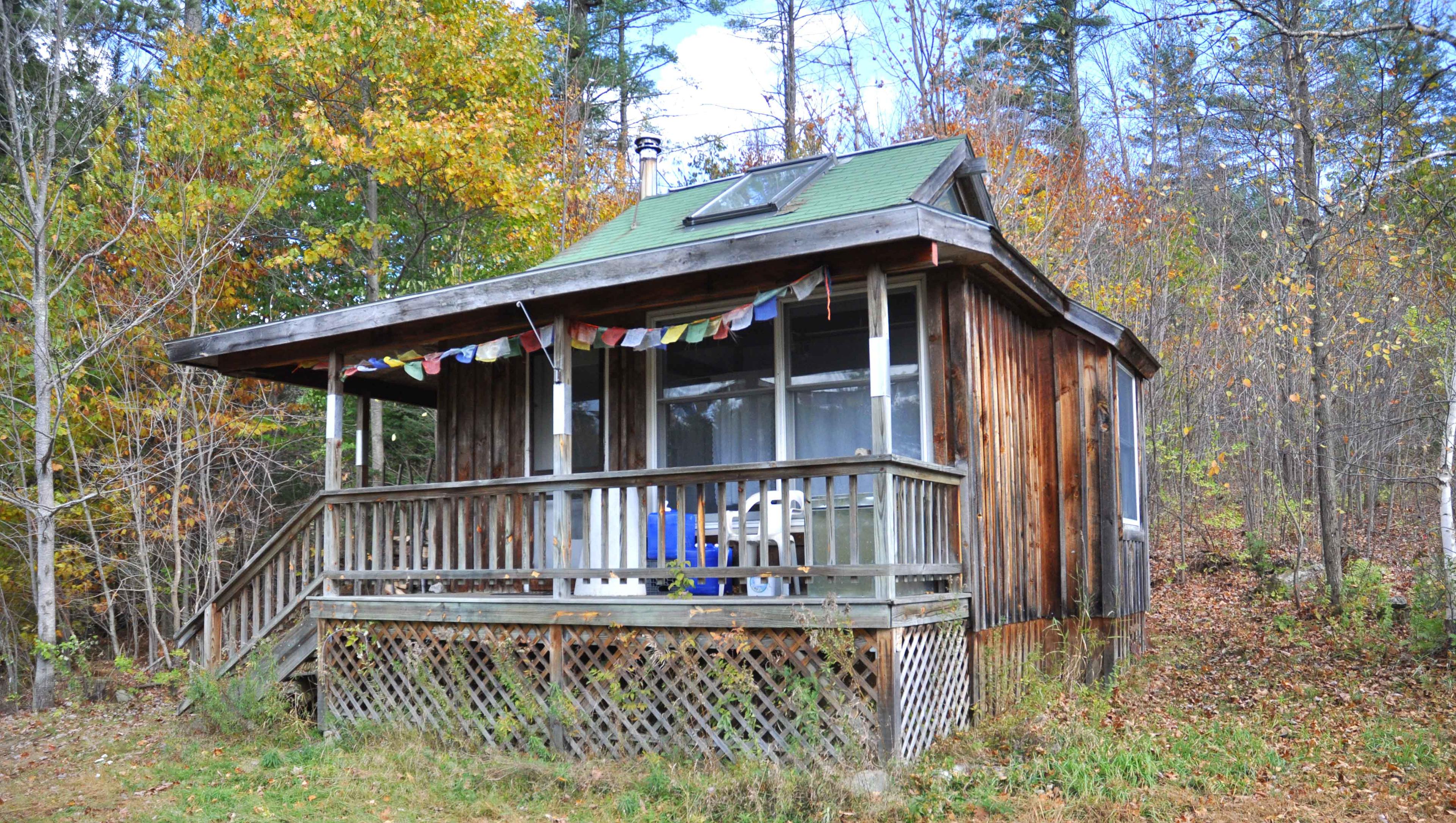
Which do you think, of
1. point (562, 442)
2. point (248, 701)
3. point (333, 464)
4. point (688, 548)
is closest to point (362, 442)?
point (333, 464)

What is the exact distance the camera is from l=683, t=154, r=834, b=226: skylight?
934cm

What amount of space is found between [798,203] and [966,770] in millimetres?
4936

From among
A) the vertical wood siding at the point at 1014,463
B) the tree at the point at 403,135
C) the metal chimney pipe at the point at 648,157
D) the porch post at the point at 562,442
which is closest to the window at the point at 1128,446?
A: the vertical wood siding at the point at 1014,463

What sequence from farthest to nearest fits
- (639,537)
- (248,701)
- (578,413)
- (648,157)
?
(648,157)
(578,413)
(248,701)
(639,537)

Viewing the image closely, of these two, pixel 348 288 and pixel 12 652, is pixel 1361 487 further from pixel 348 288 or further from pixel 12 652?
pixel 12 652

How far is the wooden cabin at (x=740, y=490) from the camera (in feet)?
22.0

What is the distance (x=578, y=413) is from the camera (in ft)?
31.9

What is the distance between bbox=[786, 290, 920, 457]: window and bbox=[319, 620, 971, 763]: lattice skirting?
5.14ft

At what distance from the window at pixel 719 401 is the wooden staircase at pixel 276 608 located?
118 inches

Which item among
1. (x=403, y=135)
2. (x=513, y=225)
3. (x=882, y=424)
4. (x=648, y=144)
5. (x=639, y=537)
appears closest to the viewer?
(x=882, y=424)

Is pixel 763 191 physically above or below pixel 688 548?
above

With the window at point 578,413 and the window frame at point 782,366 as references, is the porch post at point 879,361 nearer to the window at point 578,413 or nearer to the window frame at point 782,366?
the window frame at point 782,366

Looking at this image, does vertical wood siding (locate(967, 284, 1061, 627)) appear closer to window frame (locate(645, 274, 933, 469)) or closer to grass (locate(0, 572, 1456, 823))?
window frame (locate(645, 274, 933, 469))

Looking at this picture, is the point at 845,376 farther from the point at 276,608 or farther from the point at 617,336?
the point at 276,608
